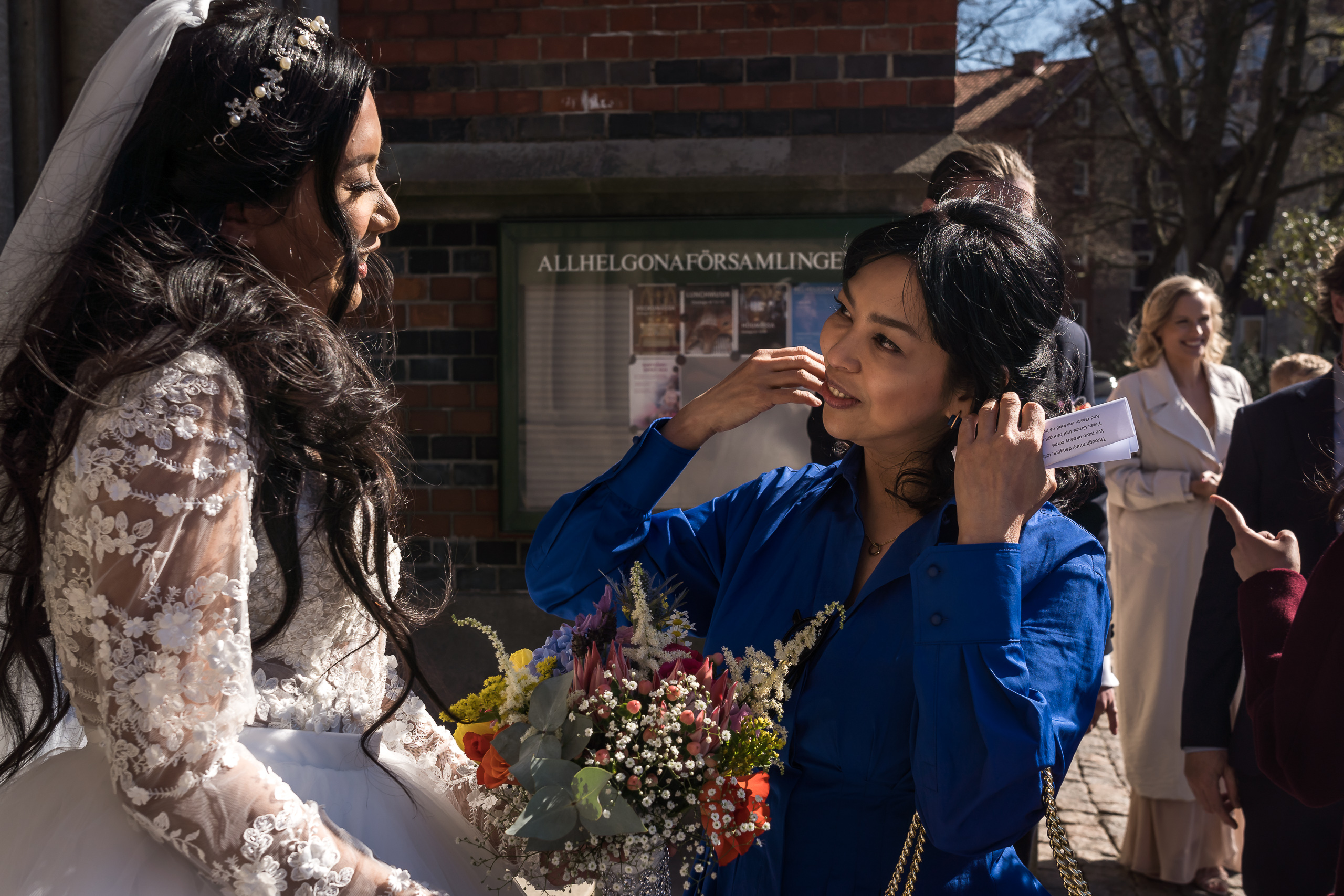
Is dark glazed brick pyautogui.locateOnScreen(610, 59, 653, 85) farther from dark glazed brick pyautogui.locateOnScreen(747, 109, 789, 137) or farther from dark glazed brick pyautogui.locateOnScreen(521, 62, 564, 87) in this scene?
dark glazed brick pyautogui.locateOnScreen(747, 109, 789, 137)

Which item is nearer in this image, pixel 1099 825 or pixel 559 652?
pixel 559 652

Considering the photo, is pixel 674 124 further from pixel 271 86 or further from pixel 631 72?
pixel 271 86

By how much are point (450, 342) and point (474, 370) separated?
0.16 meters

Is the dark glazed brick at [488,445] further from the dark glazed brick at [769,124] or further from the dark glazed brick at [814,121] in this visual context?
the dark glazed brick at [814,121]

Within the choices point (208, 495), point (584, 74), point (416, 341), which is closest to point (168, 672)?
point (208, 495)

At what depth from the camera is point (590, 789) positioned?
1444 mm

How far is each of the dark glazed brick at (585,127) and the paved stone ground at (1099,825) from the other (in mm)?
3242

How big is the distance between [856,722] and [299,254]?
3.92 feet

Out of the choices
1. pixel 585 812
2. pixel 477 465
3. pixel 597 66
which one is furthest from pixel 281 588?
pixel 597 66

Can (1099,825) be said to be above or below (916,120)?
below

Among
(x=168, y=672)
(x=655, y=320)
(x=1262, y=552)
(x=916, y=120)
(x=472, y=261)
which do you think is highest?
(x=916, y=120)

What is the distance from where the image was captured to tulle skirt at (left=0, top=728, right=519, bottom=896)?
1.49 meters

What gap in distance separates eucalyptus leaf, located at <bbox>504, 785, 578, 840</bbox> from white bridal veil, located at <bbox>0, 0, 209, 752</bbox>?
41.4 inches

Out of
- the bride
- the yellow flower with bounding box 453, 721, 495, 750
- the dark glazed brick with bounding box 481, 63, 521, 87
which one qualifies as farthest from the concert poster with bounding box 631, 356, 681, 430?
the yellow flower with bounding box 453, 721, 495, 750
